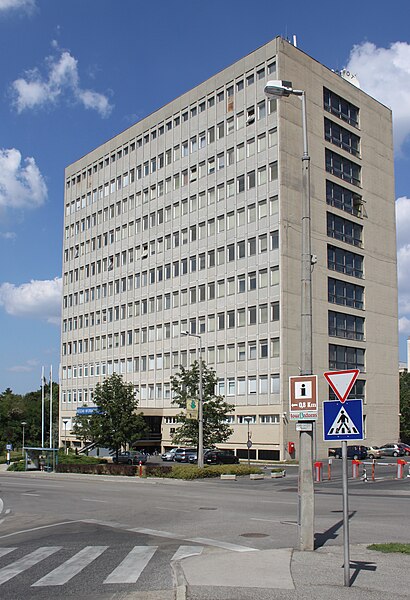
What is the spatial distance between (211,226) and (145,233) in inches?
483

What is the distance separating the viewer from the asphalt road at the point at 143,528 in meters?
10.9

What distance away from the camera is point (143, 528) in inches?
705

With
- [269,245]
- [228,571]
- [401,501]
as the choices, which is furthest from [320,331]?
→ [228,571]

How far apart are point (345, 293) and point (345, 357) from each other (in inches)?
251

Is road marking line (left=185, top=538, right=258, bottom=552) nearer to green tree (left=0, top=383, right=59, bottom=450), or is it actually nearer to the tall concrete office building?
the tall concrete office building

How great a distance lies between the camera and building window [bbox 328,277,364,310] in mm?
65938

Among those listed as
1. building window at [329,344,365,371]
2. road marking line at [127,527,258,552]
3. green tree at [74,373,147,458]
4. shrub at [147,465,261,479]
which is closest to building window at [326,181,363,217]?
building window at [329,344,365,371]

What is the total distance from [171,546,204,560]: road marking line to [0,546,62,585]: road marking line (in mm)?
2589

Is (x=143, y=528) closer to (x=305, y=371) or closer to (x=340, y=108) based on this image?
(x=305, y=371)

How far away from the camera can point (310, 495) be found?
12617mm

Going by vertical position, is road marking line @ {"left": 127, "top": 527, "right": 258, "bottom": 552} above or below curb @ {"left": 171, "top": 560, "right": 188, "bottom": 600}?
below

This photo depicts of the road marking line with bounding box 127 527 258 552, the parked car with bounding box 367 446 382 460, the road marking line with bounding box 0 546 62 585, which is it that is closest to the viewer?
the road marking line with bounding box 0 546 62 585

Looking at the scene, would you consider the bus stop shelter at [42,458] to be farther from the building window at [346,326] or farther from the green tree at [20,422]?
the green tree at [20,422]

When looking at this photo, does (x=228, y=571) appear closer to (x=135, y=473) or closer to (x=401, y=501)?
(x=401, y=501)
